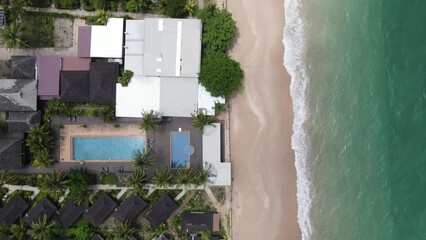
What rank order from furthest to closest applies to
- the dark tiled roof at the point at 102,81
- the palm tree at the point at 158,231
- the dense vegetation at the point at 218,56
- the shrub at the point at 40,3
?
the shrub at the point at 40,3, the palm tree at the point at 158,231, the dark tiled roof at the point at 102,81, the dense vegetation at the point at 218,56

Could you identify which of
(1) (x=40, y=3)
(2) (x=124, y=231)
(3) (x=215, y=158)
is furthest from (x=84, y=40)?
(2) (x=124, y=231)

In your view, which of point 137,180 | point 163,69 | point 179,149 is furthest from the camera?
point 179,149

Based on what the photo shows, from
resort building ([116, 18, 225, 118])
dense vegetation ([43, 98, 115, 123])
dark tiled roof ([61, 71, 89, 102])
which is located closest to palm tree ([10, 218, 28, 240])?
dense vegetation ([43, 98, 115, 123])

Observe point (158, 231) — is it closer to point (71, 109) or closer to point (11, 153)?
point (71, 109)

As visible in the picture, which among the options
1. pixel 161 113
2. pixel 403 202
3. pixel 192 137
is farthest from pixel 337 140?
pixel 161 113

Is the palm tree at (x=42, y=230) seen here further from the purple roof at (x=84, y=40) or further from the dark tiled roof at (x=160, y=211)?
the purple roof at (x=84, y=40)

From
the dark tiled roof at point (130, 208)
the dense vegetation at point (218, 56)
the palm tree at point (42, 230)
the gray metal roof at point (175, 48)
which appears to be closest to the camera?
the palm tree at point (42, 230)

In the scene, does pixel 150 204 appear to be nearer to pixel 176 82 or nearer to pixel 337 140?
pixel 176 82

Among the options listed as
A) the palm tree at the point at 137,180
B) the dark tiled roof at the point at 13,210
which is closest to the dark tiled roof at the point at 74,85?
the palm tree at the point at 137,180
